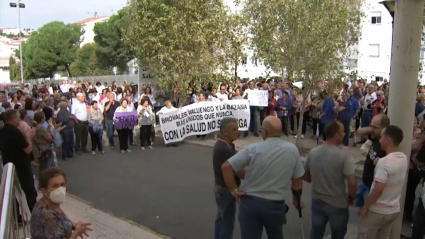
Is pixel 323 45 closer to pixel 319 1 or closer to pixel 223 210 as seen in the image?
pixel 319 1

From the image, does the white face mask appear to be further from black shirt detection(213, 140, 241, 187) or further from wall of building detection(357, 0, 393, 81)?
wall of building detection(357, 0, 393, 81)

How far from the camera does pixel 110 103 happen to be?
13.4 metres

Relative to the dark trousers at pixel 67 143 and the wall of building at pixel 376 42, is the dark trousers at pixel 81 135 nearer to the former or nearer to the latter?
the dark trousers at pixel 67 143

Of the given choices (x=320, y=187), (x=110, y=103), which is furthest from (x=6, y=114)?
(x=110, y=103)

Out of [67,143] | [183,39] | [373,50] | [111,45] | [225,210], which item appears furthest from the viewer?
[111,45]

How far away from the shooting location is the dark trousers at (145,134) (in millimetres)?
13516

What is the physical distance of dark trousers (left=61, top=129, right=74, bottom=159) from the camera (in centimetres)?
1209

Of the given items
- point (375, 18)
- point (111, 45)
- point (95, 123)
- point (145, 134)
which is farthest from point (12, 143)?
point (111, 45)

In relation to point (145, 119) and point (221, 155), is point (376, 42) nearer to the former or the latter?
point (145, 119)

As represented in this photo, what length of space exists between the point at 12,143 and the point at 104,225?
1943 millimetres

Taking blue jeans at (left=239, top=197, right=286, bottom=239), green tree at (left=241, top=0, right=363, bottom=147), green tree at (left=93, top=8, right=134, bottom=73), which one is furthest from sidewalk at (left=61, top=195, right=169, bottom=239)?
green tree at (left=93, top=8, right=134, bottom=73)

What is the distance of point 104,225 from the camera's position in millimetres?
6996

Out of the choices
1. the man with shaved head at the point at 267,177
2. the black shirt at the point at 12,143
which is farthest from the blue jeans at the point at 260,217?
the black shirt at the point at 12,143

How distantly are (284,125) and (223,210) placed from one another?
417 inches
